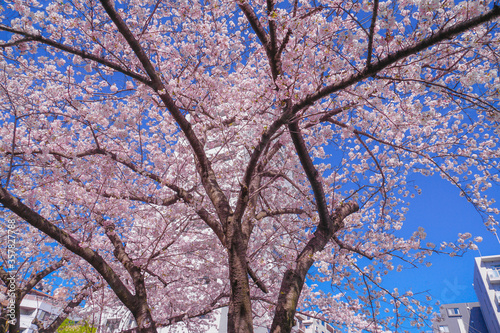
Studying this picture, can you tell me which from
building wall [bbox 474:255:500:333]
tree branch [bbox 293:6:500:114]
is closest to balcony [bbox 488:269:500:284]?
building wall [bbox 474:255:500:333]

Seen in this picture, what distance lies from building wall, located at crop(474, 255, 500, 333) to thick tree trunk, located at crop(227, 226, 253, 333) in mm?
39544

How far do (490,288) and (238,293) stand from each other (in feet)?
139

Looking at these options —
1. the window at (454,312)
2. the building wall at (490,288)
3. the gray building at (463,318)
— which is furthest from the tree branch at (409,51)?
the window at (454,312)

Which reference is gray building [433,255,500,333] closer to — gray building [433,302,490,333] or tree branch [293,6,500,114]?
gray building [433,302,490,333]

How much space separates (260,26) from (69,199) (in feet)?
15.8

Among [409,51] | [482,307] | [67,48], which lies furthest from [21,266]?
[482,307]

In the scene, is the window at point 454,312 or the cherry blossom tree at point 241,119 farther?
the window at point 454,312

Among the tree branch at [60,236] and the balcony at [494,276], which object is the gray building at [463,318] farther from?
the tree branch at [60,236]

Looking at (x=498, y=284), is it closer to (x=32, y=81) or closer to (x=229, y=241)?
(x=229, y=241)

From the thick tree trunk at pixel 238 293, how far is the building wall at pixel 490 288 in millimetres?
39544

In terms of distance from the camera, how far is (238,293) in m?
3.52

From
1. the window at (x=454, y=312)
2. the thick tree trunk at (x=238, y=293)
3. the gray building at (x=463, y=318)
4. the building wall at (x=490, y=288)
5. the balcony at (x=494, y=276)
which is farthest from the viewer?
the window at (x=454, y=312)

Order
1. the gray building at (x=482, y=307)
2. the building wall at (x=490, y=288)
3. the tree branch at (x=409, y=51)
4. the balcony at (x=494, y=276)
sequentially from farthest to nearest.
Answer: the balcony at (x=494, y=276) → the gray building at (x=482, y=307) → the building wall at (x=490, y=288) → the tree branch at (x=409, y=51)

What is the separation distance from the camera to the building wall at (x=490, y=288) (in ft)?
103
